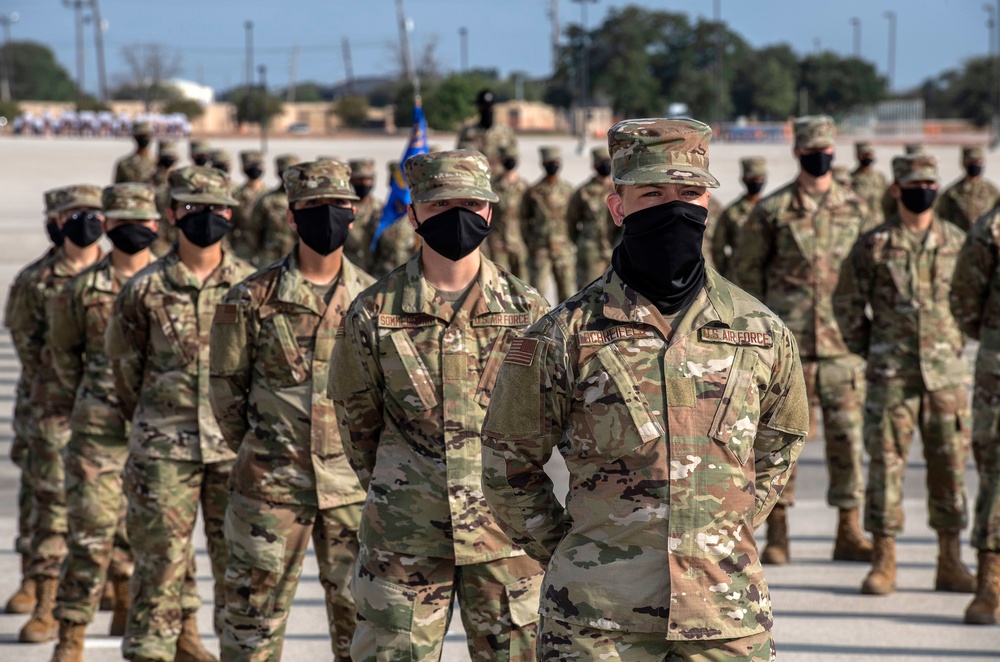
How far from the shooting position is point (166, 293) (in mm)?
6309

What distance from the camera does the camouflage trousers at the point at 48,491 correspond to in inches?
297

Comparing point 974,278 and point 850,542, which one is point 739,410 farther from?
point 850,542

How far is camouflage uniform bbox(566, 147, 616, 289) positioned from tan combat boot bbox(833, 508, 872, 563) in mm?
9356

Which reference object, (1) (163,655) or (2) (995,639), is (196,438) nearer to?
(1) (163,655)

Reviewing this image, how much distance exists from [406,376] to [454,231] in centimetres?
52

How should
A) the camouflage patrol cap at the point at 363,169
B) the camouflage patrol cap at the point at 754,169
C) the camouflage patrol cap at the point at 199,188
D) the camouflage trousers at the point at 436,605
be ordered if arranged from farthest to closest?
1. the camouflage patrol cap at the point at 363,169
2. the camouflage patrol cap at the point at 754,169
3. the camouflage patrol cap at the point at 199,188
4. the camouflage trousers at the point at 436,605

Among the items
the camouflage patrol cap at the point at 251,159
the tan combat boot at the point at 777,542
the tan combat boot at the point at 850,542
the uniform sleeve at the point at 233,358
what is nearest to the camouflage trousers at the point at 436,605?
the uniform sleeve at the point at 233,358

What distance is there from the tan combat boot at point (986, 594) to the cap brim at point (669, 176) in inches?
170

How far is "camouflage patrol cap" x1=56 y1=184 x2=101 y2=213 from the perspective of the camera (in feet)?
24.7

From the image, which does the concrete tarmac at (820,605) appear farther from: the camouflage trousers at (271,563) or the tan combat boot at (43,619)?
the camouflage trousers at (271,563)

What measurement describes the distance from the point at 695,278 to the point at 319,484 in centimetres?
229

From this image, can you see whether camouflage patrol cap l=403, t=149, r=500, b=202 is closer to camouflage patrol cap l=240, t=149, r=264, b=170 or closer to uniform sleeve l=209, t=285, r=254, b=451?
uniform sleeve l=209, t=285, r=254, b=451

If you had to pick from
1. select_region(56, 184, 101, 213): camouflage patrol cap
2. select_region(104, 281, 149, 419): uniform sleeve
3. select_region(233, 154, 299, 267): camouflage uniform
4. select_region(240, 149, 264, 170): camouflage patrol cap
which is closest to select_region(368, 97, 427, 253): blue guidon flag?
select_region(56, 184, 101, 213): camouflage patrol cap

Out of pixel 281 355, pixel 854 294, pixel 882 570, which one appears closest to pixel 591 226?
pixel 854 294
